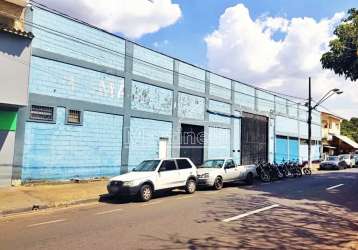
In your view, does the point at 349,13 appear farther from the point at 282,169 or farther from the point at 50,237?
the point at 50,237

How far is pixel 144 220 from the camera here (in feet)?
35.3

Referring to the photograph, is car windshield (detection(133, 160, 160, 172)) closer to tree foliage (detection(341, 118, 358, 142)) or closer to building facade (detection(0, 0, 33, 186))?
building facade (detection(0, 0, 33, 186))

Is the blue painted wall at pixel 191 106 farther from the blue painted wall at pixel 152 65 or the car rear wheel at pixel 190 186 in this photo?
the car rear wheel at pixel 190 186

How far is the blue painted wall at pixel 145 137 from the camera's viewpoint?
22.5 meters

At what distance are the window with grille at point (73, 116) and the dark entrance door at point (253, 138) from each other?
16870 mm

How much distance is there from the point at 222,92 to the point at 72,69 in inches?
551

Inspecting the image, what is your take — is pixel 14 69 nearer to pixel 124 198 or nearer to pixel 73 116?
pixel 73 116

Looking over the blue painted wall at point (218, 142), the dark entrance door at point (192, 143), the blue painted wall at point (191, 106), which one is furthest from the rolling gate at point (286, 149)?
the blue painted wall at point (191, 106)

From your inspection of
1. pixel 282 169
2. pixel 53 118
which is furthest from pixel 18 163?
pixel 282 169

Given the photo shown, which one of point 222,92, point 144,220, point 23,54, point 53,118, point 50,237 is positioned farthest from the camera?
point 222,92

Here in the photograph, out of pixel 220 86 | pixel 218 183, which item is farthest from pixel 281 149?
pixel 218 183

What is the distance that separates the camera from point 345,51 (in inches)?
802

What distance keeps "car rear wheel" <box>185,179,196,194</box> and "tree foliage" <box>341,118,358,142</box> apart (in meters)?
62.5

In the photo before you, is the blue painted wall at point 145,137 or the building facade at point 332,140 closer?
the blue painted wall at point 145,137
